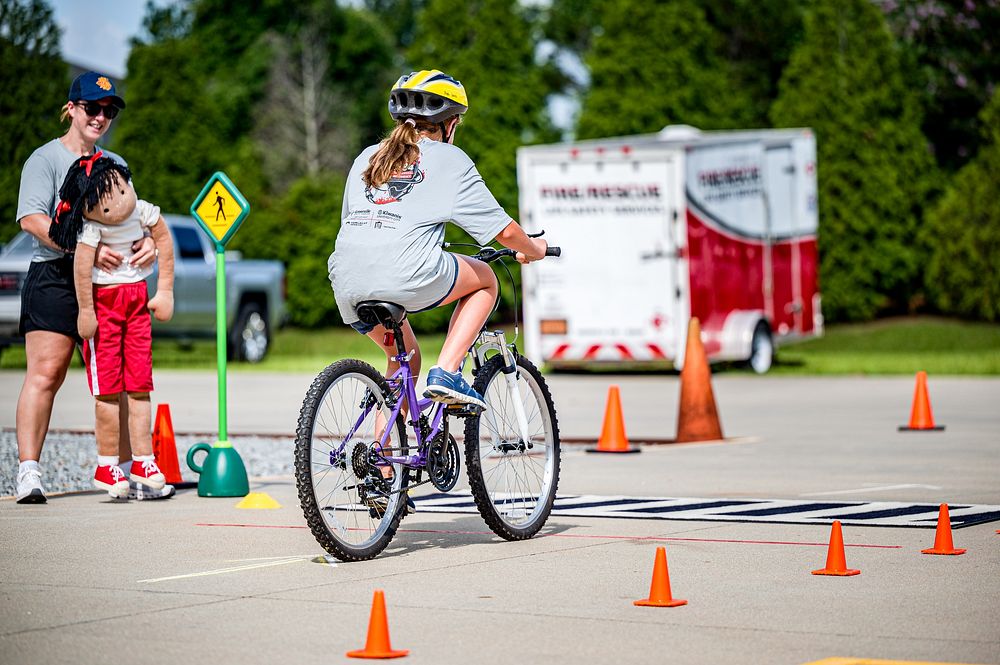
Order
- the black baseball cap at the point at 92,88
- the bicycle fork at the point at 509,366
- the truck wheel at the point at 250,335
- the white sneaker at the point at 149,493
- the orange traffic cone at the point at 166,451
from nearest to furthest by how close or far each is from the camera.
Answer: the bicycle fork at the point at 509,366 < the black baseball cap at the point at 92,88 < the white sneaker at the point at 149,493 < the orange traffic cone at the point at 166,451 < the truck wheel at the point at 250,335

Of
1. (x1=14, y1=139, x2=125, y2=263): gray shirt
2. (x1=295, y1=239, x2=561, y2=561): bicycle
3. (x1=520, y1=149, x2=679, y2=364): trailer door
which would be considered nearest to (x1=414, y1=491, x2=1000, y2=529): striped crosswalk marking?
(x1=295, y1=239, x2=561, y2=561): bicycle

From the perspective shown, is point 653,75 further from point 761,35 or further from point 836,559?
point 836,559

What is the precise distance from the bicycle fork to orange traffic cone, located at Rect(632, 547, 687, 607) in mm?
2106

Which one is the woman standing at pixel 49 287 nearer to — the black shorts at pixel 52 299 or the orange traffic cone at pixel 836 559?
the black shorts at pixel 52 299

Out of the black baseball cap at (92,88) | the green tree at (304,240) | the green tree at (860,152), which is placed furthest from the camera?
the green tree at (304,240)

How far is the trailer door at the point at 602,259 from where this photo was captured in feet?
78.7

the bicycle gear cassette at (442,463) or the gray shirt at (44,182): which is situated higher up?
the gray shirt at (44,182)

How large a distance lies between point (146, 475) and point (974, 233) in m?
26.5

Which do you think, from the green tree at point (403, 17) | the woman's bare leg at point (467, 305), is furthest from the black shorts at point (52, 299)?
the green tree at point (403, 17)

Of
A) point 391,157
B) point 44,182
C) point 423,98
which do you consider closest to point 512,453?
point 391,157

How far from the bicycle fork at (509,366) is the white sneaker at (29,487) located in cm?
299

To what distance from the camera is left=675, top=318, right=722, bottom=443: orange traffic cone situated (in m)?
14.2

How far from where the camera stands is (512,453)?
350 inches

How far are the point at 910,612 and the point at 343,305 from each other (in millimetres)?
2982
